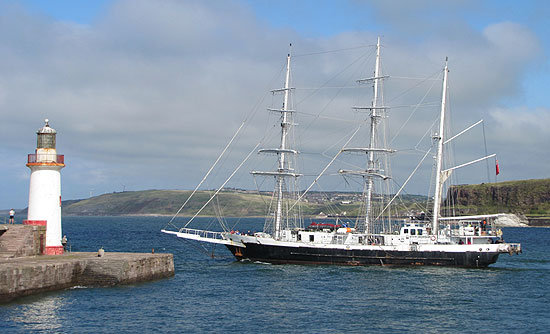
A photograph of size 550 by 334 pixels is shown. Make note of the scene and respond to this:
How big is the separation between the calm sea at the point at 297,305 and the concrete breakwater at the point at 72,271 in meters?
0.69

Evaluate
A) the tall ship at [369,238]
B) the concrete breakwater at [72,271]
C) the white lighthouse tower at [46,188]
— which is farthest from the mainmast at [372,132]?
the white lighthouse tower at [46,188]

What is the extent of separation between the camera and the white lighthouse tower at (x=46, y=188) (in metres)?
44.0

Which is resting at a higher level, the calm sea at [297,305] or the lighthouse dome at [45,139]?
the lighthouse dome at [45,139]

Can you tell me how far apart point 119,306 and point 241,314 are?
7.29m

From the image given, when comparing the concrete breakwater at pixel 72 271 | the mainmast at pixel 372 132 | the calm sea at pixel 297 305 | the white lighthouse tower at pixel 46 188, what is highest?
the mainmast at pixel 372 132

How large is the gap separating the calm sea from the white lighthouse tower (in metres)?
6.92

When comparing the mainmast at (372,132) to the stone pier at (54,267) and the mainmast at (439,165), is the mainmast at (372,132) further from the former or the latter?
the stone pier at (54,267)

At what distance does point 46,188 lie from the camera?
4416 cm

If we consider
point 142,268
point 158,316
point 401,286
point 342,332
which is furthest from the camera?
point 401,286

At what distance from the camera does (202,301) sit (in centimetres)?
3944

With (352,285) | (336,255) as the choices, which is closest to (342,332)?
(352,285)

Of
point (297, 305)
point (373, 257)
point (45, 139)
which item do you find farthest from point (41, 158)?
point (373, 257)

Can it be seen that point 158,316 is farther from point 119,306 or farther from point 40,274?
point 40,274

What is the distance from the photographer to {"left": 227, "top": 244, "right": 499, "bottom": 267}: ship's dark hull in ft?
197
